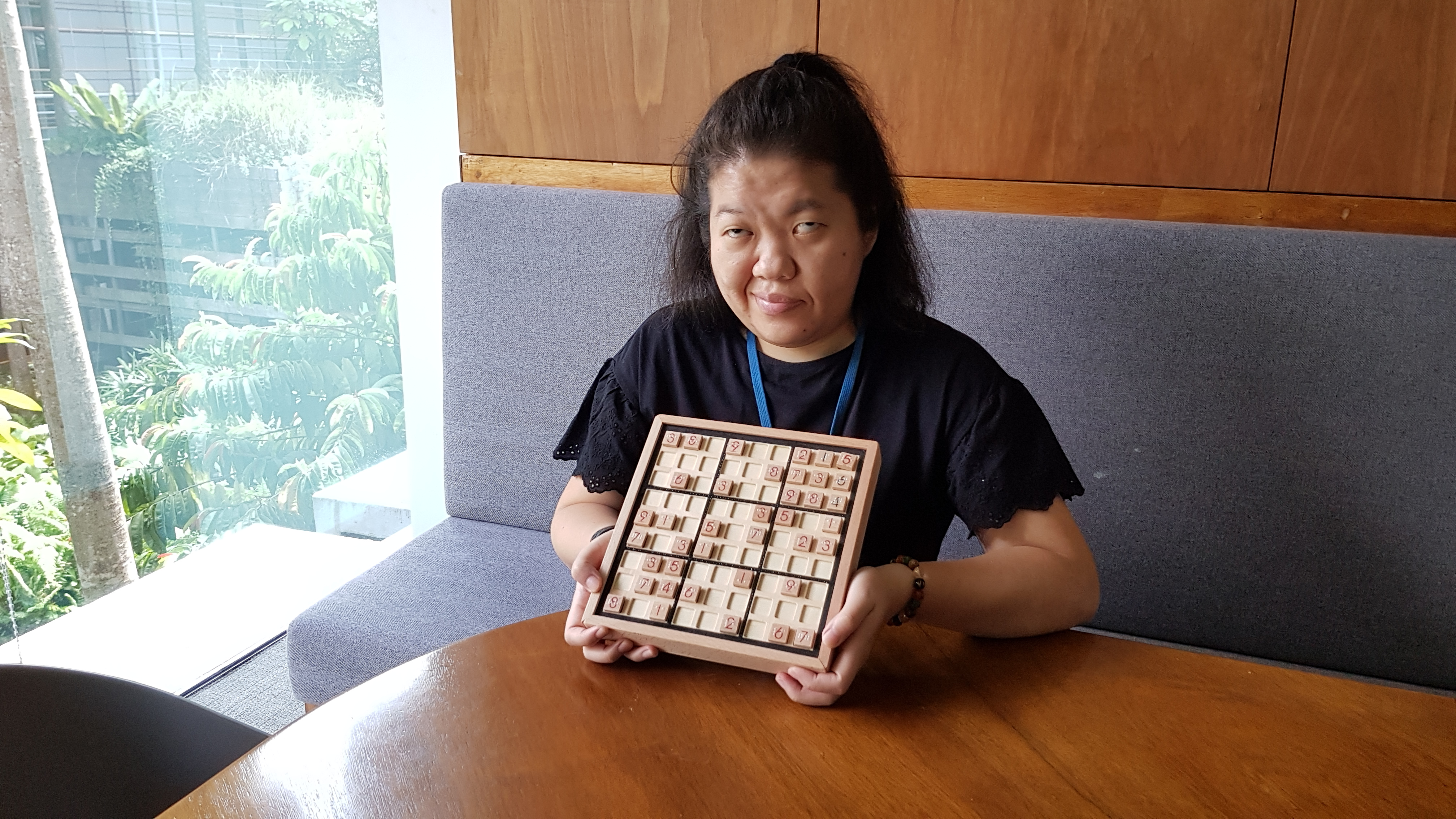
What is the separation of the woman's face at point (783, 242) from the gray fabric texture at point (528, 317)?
2.53 ft

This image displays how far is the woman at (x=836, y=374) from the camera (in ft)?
3.59

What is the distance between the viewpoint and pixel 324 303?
8.87ft

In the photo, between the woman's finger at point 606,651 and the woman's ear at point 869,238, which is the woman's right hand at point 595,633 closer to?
the woman's finger at point 606,651

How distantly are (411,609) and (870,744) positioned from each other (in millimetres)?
1154

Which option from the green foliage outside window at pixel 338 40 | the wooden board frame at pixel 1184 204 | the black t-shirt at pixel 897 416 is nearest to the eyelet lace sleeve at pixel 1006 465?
the black t-shirt at pixel 897 416

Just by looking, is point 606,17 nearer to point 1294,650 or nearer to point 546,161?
point 546,161

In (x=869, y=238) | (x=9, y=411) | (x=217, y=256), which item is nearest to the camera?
(x=869, y=238)

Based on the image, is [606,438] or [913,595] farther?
[606,438]

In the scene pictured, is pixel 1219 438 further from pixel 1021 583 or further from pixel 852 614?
pixel 852 614

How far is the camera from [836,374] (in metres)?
1.30

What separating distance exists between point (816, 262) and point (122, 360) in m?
1.77

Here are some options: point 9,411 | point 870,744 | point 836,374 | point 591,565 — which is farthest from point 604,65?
point 870,744

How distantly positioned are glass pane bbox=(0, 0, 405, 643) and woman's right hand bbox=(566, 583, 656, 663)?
162 centimetres

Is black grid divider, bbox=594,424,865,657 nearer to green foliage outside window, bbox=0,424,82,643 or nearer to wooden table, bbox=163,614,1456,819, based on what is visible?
wooden table, bbox=163,614,1456,819
